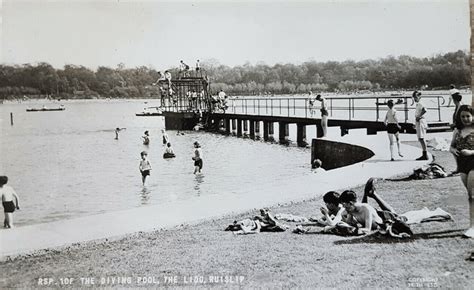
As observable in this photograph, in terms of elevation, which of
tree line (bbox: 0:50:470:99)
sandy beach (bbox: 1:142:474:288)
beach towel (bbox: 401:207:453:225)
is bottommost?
sandy beach (bbox: 1:142:474:288)

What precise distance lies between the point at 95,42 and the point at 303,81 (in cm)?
1137

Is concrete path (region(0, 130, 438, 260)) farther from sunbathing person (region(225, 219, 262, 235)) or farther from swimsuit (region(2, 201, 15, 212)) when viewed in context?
swimsuit (region(2, 201, 15, 212))

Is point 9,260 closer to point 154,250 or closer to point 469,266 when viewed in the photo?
point 154,250

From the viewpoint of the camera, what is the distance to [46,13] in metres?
8.00

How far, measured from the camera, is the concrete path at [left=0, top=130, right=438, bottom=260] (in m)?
5.47

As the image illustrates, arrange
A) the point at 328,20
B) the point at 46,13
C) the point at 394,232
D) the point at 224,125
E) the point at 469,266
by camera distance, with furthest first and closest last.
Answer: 1. the point at 224,125
2. the point at 328,20
3. the point at 46,13
4. the point at 394,232
5. the point at 469,266

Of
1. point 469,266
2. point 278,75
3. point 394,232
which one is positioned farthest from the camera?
point 278,75

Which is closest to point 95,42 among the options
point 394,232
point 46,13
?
point 46,13

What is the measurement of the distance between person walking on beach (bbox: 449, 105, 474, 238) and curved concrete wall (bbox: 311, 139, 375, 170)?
6.28m

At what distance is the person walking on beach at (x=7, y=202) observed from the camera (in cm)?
691

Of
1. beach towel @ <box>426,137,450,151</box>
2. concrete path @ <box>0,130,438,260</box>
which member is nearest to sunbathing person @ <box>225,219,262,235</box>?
concrete path @ <box>0,130,438,260</box>

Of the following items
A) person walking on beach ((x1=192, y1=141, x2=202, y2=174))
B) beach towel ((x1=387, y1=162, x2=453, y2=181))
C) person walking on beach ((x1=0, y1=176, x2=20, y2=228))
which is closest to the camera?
person walking on beach ((x1=0, y1=176, x2=20, y2=228))

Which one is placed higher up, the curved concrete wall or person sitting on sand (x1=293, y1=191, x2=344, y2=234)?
person sitting on sand (x1=293, y1=191, x2=344, y2=234)

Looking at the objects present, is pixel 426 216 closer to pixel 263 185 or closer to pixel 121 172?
pixel 263 185
